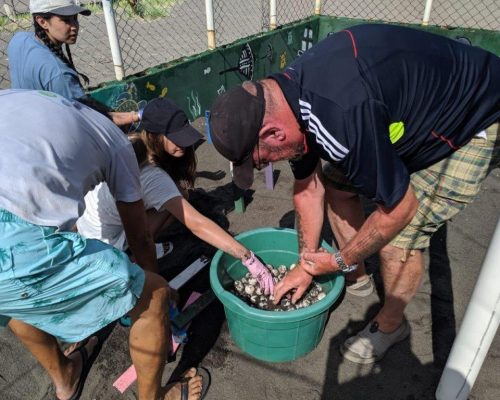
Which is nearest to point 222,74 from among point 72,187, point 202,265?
point 202,265

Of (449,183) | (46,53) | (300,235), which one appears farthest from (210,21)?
(449,183)

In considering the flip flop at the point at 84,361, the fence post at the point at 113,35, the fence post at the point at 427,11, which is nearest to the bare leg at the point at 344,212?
the flip flop at the point at 84,361

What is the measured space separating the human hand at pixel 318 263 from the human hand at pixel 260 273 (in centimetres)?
28

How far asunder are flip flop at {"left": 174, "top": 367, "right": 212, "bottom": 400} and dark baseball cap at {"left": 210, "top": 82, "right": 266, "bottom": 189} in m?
1.28

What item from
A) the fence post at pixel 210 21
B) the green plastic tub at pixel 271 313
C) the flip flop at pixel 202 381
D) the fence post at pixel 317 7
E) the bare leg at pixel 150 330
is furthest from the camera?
the fence post at pixel 317 7

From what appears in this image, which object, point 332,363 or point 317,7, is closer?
point 332,363

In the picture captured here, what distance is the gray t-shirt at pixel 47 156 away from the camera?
1198mm

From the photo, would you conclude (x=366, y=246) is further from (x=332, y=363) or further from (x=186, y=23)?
(x=186, y=23)

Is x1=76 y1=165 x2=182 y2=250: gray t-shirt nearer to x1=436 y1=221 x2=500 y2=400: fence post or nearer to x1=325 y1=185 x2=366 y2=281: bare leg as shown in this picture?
x1=325 y1=185 x2=366 y2=281: bare leg

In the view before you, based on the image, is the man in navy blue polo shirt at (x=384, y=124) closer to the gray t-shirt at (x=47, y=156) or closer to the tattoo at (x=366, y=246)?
the tattoo at (x=366, y=246)

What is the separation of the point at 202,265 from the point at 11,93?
70.7 inches

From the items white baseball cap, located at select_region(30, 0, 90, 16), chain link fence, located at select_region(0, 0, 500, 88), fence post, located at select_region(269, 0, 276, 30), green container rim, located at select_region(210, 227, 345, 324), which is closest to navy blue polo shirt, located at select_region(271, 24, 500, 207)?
green container rim, located at select_region(210, 227, 345, 324)

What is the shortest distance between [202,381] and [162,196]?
3.36ft

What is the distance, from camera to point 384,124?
139 cm
